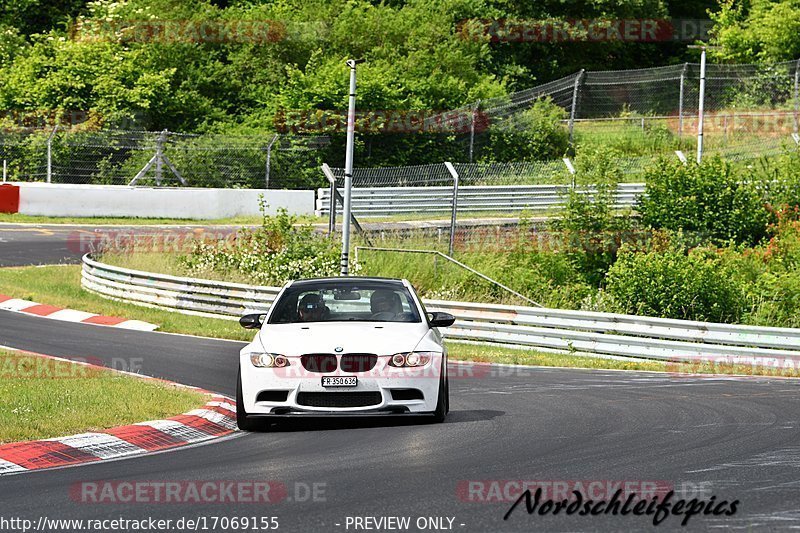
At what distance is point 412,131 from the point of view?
46156mm

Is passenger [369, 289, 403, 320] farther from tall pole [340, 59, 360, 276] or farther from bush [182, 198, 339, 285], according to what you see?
bush [182, 198, 339, 285]

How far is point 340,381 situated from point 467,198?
23298mm

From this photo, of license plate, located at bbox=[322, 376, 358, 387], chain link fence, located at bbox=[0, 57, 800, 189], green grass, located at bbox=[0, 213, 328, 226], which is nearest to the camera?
license plate, located at bbox=[322, 376, 358, 387]

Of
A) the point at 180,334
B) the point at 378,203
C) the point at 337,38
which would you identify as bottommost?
the point at 180,334

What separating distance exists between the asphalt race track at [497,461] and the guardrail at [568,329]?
164 inches

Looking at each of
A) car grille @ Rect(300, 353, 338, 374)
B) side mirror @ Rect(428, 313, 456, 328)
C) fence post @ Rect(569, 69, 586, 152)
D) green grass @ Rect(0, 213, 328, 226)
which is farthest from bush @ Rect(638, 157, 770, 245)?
car grille @ Rect(300, 353, 338, 374)

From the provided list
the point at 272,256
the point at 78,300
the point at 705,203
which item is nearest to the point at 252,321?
the point at 78,300

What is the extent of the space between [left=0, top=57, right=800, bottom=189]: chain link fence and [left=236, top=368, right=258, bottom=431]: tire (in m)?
25.7

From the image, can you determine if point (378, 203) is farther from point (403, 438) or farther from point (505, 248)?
point (403, 438)

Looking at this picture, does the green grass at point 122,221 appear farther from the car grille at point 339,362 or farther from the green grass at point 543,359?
the car grille at point 339,362

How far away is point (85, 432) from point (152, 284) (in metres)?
16.4

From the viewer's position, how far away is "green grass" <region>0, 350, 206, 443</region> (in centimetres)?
1119

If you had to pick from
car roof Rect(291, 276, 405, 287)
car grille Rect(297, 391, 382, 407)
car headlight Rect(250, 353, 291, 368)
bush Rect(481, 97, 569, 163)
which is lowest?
car grille Rect(297, 391, 382, 407)

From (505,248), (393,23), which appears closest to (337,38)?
(393,23)
